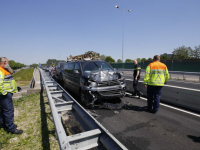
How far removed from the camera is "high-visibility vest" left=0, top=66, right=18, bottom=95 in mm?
3139

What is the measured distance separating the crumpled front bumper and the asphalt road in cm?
61

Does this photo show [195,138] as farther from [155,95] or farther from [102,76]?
[102,76]

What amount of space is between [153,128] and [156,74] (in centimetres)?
184

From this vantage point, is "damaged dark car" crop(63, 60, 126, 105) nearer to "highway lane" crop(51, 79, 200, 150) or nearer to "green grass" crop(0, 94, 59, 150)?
"highway lane" crop(51, 79, 200, 150)

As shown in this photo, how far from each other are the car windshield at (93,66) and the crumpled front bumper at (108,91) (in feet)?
3.59

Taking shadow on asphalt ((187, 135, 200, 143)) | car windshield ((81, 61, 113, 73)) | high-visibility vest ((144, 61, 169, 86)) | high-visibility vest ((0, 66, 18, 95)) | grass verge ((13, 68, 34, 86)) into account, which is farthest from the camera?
grass verge ((13, 68, 34, 86))

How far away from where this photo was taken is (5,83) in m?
3.25

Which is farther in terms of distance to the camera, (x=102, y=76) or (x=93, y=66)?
(x=93, y=66)

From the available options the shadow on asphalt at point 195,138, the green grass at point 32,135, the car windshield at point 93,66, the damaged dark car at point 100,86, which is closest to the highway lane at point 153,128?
the shadow on asphalt at point 195,138

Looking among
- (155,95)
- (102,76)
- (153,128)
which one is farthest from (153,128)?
(102,76)

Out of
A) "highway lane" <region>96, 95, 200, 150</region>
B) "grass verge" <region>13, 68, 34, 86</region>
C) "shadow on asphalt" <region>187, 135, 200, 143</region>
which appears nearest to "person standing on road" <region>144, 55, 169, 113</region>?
"highway lane" <region>96, 95, 200, 150</region>

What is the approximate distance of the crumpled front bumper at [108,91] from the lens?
15.9 feet

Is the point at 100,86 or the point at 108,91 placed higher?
the point at 100,86

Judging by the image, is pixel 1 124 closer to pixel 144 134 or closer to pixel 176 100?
pixel 144 134
